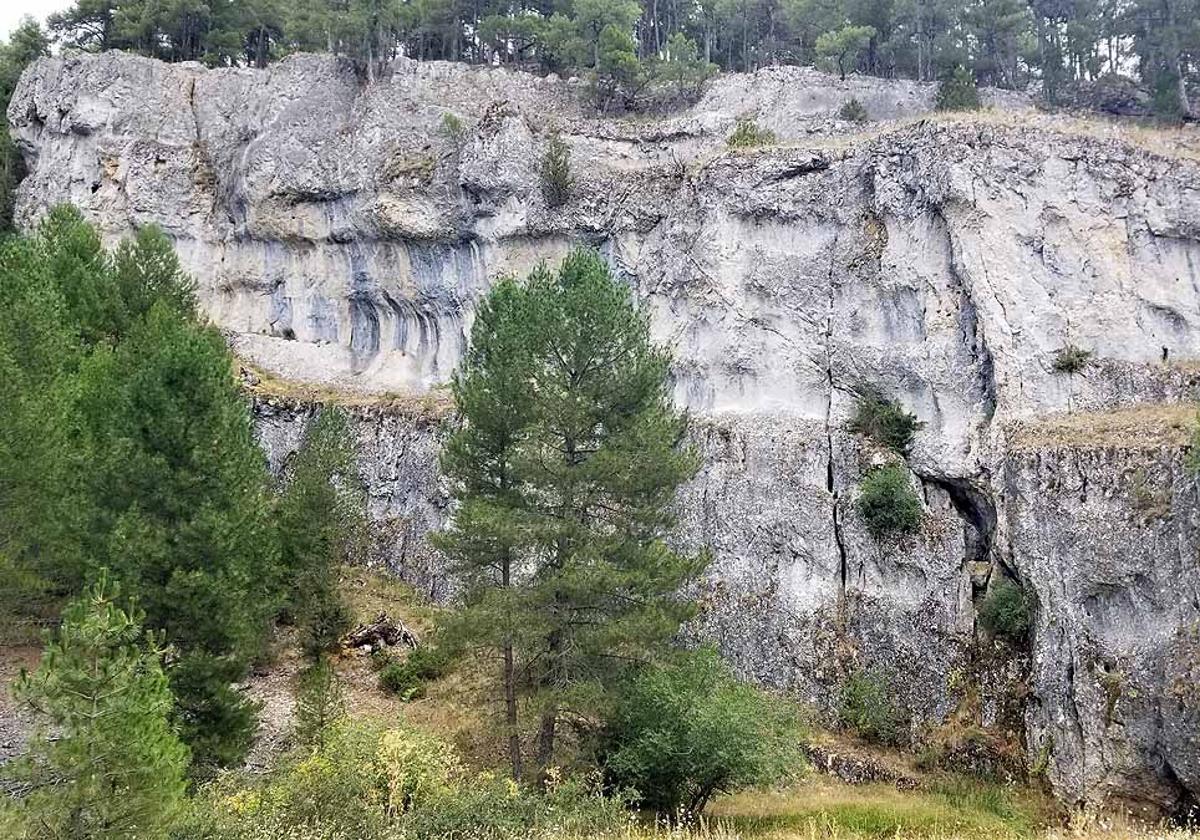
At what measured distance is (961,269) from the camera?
23328 millimetres

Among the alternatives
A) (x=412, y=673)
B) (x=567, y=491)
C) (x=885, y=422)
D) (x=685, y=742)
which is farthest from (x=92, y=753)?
(x=885, y=422)

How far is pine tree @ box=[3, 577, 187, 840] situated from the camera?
849 cm

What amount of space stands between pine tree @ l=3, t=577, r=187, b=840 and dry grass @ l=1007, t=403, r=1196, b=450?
63.0ft

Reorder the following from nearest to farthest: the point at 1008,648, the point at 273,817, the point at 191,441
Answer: the point at 273,817 < the point at 191,441 < the point at 1008,648

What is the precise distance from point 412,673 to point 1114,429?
18.0 meters

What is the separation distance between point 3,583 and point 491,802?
9858mm

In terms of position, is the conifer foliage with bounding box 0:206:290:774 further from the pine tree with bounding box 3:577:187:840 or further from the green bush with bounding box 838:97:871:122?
the green bush with bounding box 838:97:871:122

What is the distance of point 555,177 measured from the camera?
29.9m

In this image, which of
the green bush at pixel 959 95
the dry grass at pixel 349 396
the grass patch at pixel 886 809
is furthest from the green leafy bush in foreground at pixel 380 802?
the green bush at pixel 959 95

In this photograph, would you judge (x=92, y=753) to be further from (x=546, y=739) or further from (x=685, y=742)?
(x=685, y=742)

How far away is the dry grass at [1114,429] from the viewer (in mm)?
18969

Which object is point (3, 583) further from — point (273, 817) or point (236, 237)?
point (236, 237)

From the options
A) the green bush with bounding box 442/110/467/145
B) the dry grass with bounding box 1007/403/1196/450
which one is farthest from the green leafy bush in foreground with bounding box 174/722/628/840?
the green bush with bounding box 442/110/467/145

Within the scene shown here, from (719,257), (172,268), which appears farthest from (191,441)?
(719,257)
